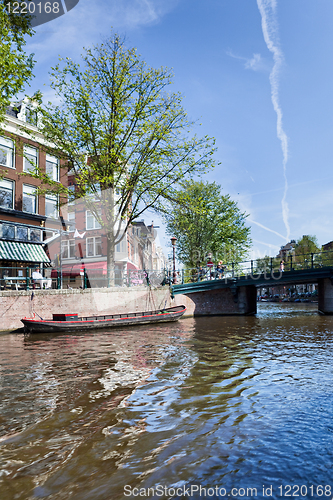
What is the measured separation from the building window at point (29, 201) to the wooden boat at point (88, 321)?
752cm

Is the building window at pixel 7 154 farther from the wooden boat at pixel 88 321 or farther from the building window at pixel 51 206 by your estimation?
the wooden boat at pixel 88 321

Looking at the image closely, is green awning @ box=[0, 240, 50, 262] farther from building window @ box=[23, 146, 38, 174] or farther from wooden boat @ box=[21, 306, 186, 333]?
building window @ box=[23, 146, 38, 174]

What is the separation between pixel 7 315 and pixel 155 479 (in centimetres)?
1502

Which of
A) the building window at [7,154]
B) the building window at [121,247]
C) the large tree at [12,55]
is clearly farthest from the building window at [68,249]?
the large tree at [12,55]

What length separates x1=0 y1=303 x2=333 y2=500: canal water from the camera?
125 inches

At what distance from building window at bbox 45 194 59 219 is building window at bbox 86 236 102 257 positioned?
835 centimetres

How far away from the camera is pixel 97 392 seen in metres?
5.99

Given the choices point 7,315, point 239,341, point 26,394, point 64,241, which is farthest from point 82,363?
point 64,241

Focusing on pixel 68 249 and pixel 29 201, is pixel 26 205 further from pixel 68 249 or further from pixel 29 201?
pixel 68 249

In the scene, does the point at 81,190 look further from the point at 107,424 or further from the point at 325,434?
the point at 325,434

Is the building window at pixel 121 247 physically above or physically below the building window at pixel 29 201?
below

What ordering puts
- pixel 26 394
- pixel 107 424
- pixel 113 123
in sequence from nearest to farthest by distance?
pixel 107 424, pixel 26 394, pixel 113 123

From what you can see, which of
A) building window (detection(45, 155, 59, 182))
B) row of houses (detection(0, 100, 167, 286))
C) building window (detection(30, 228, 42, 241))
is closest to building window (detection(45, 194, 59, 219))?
row of houses (detection(0, 100, 167, 286))

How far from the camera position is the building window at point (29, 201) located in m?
20.9
